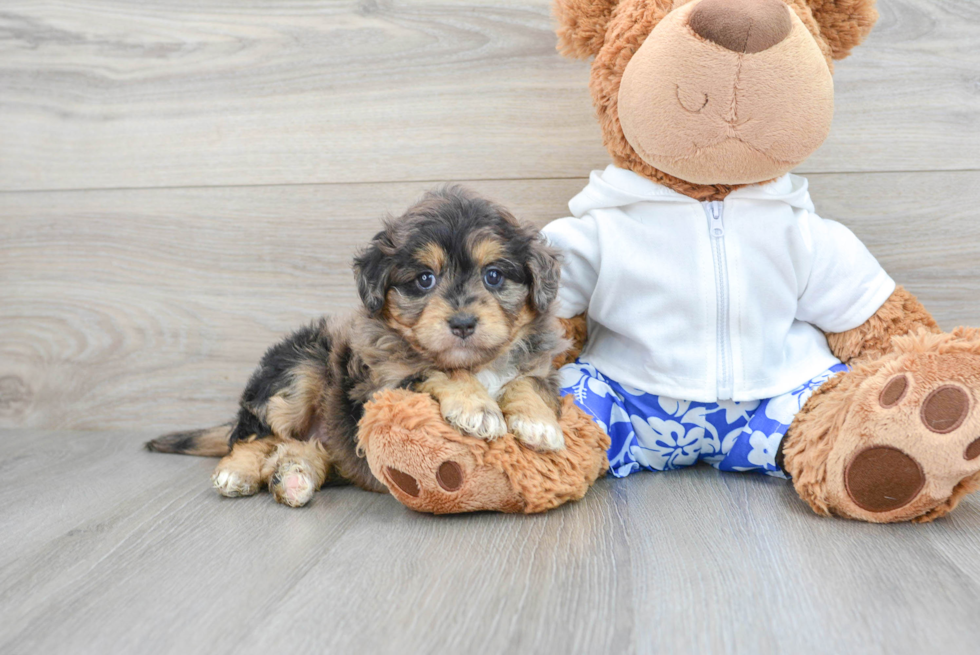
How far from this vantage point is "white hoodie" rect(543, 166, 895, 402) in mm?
1942

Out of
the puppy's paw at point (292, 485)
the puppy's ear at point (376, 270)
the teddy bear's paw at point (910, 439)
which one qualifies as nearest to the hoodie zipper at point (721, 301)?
the teddy bear's paw at point (910, 439)

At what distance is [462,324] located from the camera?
1.62m

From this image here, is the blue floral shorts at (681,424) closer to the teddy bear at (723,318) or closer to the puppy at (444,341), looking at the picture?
the teddy bear at (723,318)

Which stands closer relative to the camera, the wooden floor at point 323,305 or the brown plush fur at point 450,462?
the wooden floor at point 323,305

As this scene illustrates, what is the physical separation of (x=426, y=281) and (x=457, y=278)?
0.25ft

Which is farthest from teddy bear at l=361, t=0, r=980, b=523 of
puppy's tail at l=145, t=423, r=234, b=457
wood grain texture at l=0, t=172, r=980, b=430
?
puppy's tail at l=145, t=423, r=234, b=457

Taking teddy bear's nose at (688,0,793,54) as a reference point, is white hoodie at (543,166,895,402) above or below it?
below

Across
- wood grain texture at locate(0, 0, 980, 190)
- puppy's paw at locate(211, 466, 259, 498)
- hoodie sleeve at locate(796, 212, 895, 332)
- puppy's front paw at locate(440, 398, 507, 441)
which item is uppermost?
wood grain texture at locate(0, 0, 980, 190)

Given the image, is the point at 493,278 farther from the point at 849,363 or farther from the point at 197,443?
the point at 197,443

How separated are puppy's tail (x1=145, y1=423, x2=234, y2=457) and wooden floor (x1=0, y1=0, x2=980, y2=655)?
41 millimetres

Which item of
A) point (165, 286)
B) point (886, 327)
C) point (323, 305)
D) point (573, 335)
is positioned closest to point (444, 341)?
point (573, 335)

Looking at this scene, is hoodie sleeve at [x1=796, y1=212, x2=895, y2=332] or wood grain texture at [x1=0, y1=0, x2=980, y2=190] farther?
wood grain texture at [x1=0, y1=0, x2=980, y2=190]

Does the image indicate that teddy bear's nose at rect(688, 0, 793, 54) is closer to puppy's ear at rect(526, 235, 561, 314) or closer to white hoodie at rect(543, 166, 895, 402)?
white hoodie at rect(543, 166, 895, 402)

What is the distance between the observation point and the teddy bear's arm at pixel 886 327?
1.96 meters
